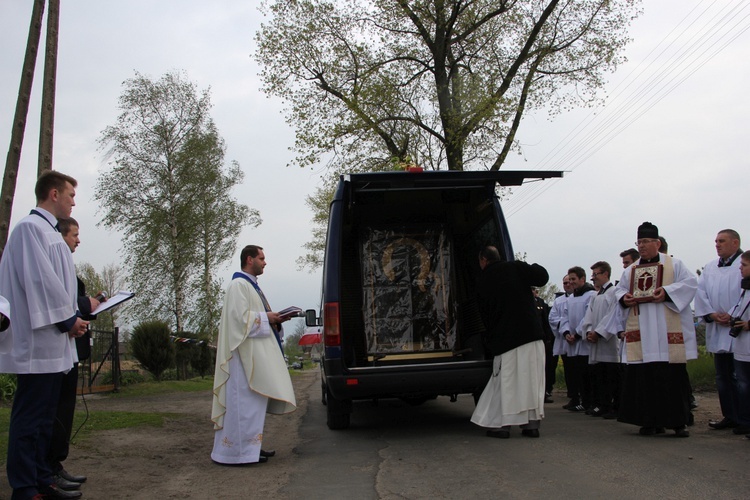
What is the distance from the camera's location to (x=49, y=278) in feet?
15.5

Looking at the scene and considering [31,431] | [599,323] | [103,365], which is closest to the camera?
[31,431]

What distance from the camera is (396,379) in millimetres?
7344

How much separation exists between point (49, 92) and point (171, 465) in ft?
25.3

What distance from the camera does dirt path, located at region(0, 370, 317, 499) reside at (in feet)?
17.5

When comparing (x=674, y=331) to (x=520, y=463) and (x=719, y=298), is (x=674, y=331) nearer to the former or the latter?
(x=719, y=298)

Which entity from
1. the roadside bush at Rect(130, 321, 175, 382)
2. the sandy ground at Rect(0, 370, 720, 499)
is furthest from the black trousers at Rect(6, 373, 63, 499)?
the roadside bush at Rect(130, 321, 175, 382)

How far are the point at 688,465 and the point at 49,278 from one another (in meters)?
4.95

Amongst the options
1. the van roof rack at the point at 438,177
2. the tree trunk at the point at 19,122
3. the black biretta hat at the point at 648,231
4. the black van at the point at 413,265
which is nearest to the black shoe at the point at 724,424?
the black biretta hat at the point at 648,231

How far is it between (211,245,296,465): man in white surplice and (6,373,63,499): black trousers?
1.87m

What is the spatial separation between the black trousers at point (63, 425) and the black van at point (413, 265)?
2.78 m

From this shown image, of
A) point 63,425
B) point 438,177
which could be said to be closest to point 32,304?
point 63,425

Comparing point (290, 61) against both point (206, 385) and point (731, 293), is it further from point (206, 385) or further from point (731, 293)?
point (731, 293)

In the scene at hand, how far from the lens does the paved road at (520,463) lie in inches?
192

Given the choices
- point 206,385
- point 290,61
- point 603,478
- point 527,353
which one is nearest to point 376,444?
point 527,353
